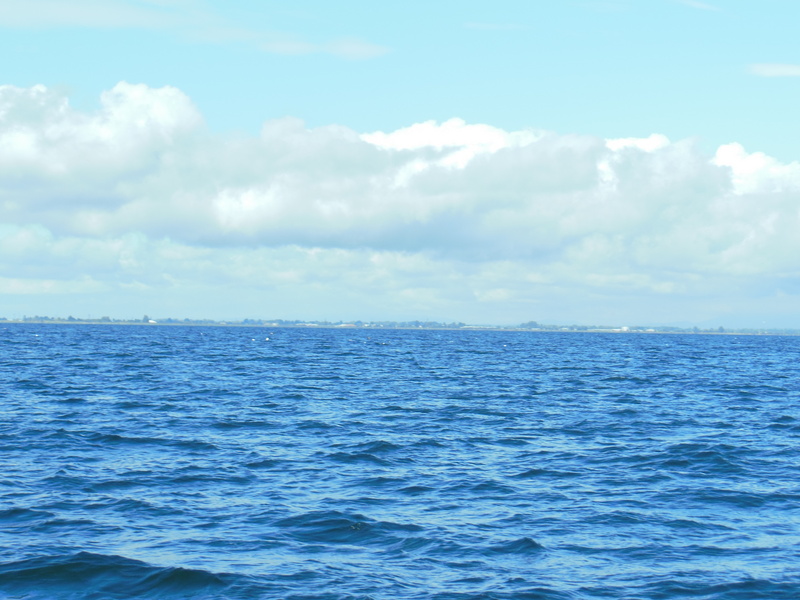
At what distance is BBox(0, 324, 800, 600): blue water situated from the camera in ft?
61.9

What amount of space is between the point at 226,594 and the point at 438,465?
1554 cm

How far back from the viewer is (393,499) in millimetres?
26484

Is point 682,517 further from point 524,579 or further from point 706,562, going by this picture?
point 524,579

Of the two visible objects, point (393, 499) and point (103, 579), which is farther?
point (393, 499)

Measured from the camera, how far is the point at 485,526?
2336cm

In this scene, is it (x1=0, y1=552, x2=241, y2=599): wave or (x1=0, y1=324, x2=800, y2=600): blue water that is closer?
(x1=0, y1=552, x2=241, y2=599): wave

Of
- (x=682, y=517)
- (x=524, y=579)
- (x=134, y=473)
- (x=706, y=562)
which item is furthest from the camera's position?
(x=134, y=473)

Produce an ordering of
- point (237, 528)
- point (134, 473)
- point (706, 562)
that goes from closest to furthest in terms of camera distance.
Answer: point (706, 562) < point (237, 528) < point (134, 473)

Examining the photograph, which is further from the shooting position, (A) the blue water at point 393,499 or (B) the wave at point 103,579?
(A) the blue water at point 393,499

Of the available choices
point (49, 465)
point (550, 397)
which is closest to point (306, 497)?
point (49, 465)

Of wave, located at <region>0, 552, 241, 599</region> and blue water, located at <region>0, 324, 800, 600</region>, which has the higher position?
blue water, located at <region>0, 324, 800, 600</region>

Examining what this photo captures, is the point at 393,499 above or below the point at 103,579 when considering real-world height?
above

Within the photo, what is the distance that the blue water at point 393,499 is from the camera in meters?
18.9

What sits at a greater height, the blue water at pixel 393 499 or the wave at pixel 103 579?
the blue water at pixel 393 499
